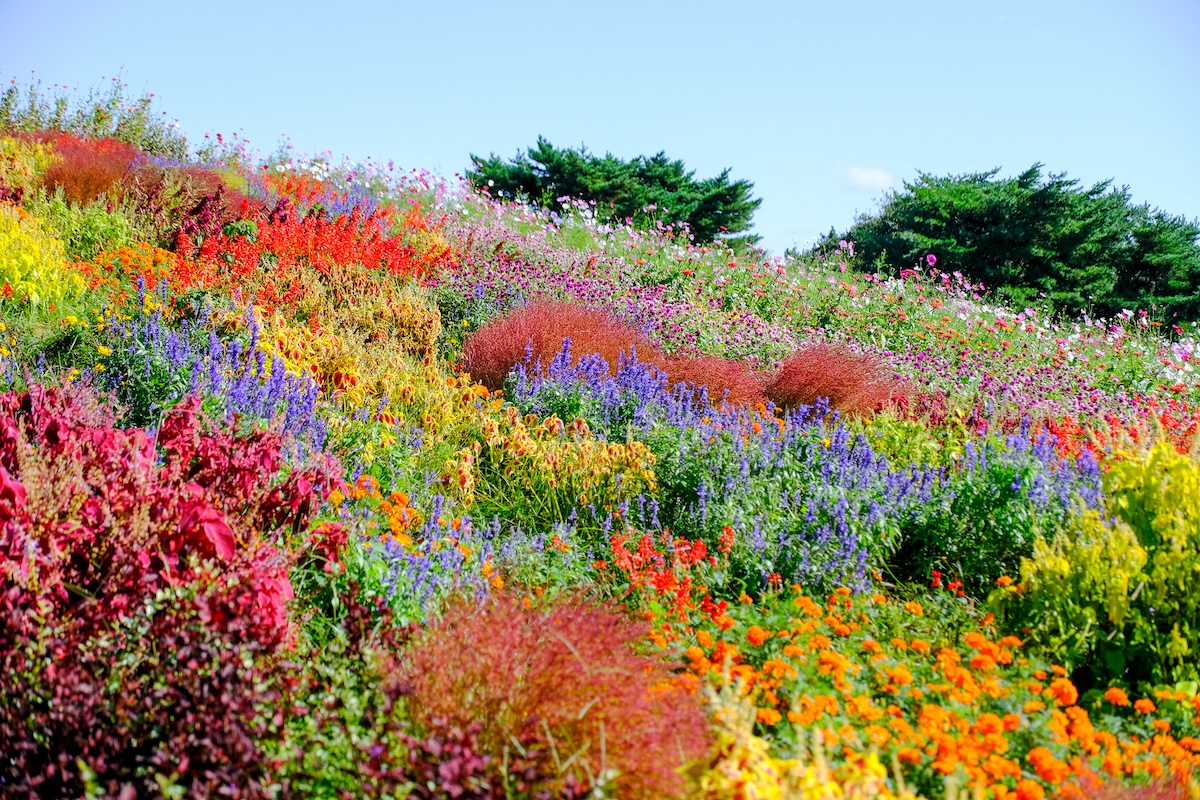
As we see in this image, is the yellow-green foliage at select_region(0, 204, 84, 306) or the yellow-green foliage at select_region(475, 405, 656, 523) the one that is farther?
the yellow-green foliage at select_region(0, 204, 84, 306)

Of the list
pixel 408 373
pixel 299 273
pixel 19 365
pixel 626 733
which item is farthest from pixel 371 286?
pixel 626 733

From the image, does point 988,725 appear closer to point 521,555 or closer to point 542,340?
point 521,555

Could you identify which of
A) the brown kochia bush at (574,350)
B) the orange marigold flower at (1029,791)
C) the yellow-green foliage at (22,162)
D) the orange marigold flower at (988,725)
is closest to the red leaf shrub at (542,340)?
the brown kochia bush at (574,350)

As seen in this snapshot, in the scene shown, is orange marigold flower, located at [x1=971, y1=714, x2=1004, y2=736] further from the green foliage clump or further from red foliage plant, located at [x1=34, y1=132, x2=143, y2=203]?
red foliage plant, located at [x1=34, y1=132, x2=143, y2=203]

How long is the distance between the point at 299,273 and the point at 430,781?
6.32 m

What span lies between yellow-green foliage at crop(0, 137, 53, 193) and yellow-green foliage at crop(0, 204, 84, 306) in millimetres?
2222

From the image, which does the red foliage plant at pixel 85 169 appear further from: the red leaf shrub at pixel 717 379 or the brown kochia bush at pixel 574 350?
the red leaf shrub at pixel 717 379

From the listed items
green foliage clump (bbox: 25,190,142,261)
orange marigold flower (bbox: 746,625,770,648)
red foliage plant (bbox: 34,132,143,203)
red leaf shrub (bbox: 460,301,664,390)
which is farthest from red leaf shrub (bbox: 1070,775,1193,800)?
red foliage plant (bbox: 34,132,143,203)

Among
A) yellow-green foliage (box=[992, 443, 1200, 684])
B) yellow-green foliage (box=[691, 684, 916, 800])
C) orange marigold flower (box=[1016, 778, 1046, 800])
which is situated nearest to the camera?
yellow-green foliage (box=[691, 684, 916, 800])

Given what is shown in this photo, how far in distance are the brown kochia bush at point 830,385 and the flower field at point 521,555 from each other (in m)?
0.03

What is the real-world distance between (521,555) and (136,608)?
1621 millimetres

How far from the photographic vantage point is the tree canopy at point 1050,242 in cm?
1923

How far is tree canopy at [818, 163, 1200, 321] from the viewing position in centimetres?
1923

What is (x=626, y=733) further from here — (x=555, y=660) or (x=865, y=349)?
(x=865, y=349)
